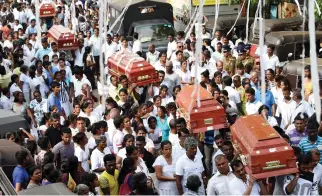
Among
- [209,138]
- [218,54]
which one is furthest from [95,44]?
[209,138]

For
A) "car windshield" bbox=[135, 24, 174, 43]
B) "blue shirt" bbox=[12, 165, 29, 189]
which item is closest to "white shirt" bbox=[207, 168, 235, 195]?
"blue shirt" bbox=[12, 165, 29, 189]

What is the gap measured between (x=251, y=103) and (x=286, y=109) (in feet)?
1.67

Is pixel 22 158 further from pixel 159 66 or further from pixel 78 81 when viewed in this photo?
pixel 159 66

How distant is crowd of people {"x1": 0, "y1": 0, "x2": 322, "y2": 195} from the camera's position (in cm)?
746

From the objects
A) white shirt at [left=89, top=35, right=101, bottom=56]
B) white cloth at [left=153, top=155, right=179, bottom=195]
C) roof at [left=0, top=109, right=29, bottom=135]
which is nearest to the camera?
white cloth at [left=153, top=155, right=179, bottom=195]

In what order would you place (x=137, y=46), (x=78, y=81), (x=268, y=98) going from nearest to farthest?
(x=268, y=98) < (x=78, y=81) < (x=137, y=46)

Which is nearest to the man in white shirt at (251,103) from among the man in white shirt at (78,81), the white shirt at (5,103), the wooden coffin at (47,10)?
the man in white shirt at (78,81)

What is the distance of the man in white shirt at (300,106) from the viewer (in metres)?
10.0

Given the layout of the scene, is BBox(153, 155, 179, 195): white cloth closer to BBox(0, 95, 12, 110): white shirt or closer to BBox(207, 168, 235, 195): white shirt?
BBox(207, 168, 235, 195): white shirt

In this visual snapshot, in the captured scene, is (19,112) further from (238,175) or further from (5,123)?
(238,175)

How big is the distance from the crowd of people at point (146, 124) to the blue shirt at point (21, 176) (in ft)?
0.04

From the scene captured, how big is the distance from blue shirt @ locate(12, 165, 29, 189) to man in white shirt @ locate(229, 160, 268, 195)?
2152mm

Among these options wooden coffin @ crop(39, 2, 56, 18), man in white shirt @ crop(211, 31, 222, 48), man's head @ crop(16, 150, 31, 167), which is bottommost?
wooden coffin @ crop(39, 2, 56, 18)

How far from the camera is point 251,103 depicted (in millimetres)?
10516
